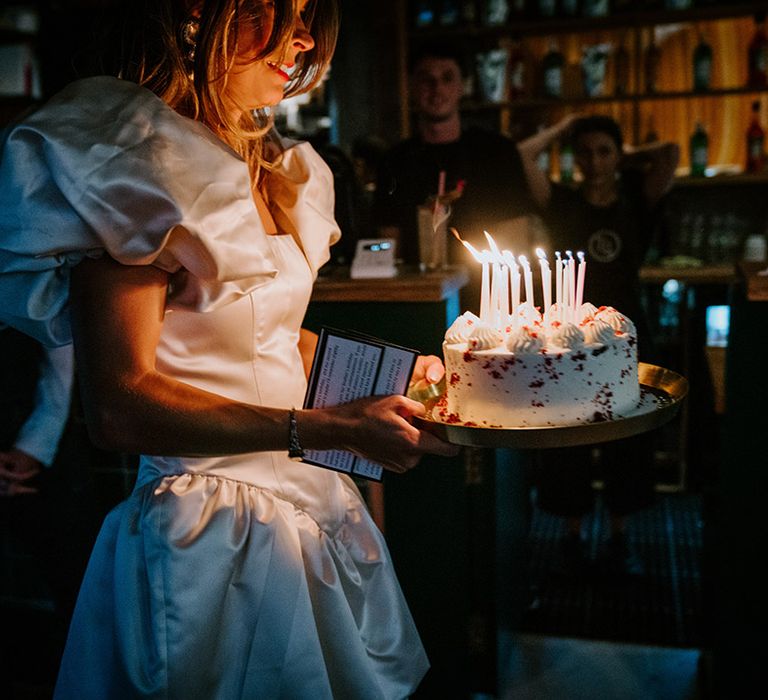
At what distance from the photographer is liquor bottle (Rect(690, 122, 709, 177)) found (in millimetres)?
4648

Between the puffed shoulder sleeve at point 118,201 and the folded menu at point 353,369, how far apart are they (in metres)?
0.14

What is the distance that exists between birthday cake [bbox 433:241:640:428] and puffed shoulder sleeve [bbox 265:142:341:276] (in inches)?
10.0

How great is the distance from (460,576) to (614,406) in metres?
1.02

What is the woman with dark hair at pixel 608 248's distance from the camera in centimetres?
342

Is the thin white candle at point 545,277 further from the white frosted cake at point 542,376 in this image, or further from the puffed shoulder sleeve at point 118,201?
the puffed shoulder sleeve at point 118,201

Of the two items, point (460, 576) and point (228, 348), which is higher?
point (228, 348)

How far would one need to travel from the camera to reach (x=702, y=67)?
4590 millimetres

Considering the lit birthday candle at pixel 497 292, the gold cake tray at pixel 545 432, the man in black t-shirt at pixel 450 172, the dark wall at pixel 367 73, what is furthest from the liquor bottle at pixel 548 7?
the gold cake tray at pixel 545 432

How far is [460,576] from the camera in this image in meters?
2.21

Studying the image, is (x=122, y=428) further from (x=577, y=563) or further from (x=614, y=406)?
(x=577, y=563)

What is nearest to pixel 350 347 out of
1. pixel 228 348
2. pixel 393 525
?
pixel 228 348

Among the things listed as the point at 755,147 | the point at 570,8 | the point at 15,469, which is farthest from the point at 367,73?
the point at 15,469

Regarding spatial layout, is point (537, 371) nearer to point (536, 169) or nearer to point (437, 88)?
point (437, 88)

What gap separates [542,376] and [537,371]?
1 centimetres
